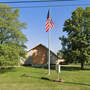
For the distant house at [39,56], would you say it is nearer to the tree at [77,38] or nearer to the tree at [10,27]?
the tree at [77,38]

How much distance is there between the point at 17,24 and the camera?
1967 centimetres

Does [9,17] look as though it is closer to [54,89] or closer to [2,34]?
[2,34]

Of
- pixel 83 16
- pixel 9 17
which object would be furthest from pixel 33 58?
pixel 83 16

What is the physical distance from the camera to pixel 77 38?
20.9 meters

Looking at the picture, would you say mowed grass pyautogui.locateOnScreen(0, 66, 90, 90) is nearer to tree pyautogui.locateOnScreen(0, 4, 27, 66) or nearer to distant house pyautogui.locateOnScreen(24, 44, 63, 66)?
tree pyautogui.locateOnScreen(0, 4, 27, 66)

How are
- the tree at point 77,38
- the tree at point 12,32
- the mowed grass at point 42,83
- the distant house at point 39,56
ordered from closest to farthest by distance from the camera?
the mowed grass at point 42,83 → the tree at point 12,32 → the tree at point 77,38 → the distant house at point 39,56

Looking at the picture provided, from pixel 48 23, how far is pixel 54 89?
8115 millimetres

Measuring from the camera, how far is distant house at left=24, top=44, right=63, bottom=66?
30.5 meters

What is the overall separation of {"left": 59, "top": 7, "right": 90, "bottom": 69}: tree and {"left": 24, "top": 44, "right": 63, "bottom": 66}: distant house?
8.58 metres

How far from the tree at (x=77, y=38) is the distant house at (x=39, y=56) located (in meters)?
8.58

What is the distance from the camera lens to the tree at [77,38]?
790 inches

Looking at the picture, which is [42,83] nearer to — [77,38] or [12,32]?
[12,32]

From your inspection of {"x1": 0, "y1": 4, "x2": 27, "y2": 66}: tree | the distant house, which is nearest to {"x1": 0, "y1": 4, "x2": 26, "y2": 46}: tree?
{"x1": 0, "y1": 4, "x2": 27, "y2": 66}: tree

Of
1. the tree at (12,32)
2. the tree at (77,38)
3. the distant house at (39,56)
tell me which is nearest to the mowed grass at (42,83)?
the tree at (12,32)
